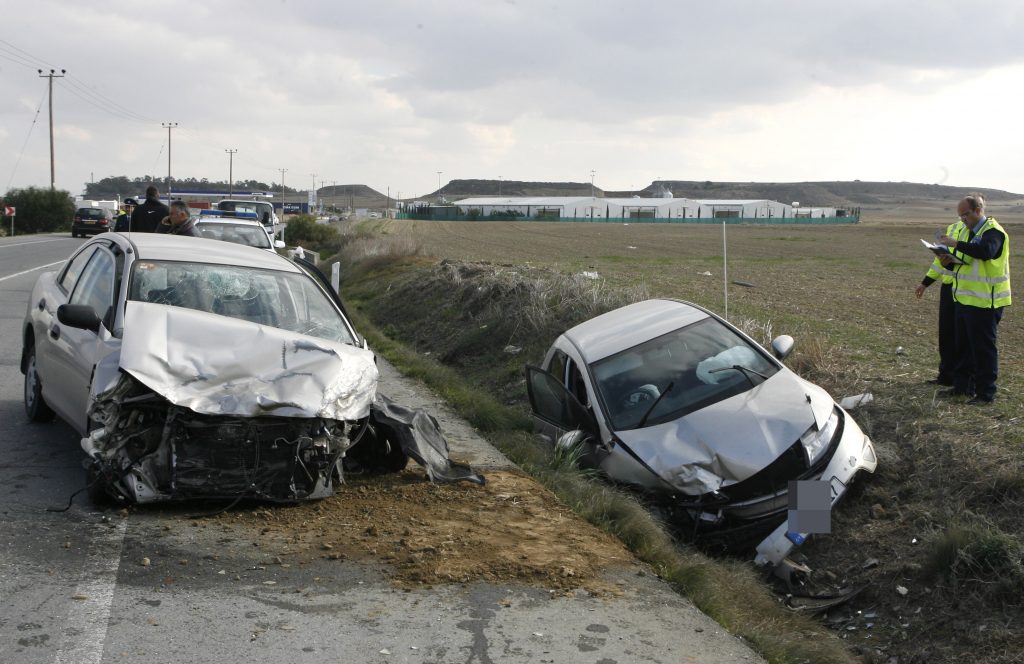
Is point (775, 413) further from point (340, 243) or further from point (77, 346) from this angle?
point (340, 243)

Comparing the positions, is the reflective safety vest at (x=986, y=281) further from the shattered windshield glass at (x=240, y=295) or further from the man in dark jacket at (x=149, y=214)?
the man in dark jacket at (x=149, y=214)

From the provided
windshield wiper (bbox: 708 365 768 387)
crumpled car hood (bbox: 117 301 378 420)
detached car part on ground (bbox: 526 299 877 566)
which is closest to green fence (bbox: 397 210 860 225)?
detached car part on ground (bbox: 526 299 877 566)

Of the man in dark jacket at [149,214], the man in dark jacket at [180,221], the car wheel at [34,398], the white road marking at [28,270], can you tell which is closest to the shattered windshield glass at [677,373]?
the car wheel at [34,398]

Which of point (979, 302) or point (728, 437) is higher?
point (979, 302)

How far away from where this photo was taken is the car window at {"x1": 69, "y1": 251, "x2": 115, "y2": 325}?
683 cm

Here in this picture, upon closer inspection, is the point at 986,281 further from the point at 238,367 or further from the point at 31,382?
the point at 31,382

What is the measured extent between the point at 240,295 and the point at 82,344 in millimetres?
1092

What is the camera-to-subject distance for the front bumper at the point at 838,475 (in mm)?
6645

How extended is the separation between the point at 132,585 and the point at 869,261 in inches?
1389

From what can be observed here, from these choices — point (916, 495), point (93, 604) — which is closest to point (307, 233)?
point (916, 495)

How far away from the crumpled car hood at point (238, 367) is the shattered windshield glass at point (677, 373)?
2.20m

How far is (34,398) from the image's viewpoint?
26.3ft

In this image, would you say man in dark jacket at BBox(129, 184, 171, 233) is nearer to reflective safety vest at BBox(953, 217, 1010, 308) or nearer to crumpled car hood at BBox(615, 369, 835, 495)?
crumpled car hood at BBox(615, 369, 835, 495)

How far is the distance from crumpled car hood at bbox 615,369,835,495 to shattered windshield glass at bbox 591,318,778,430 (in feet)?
0.54
